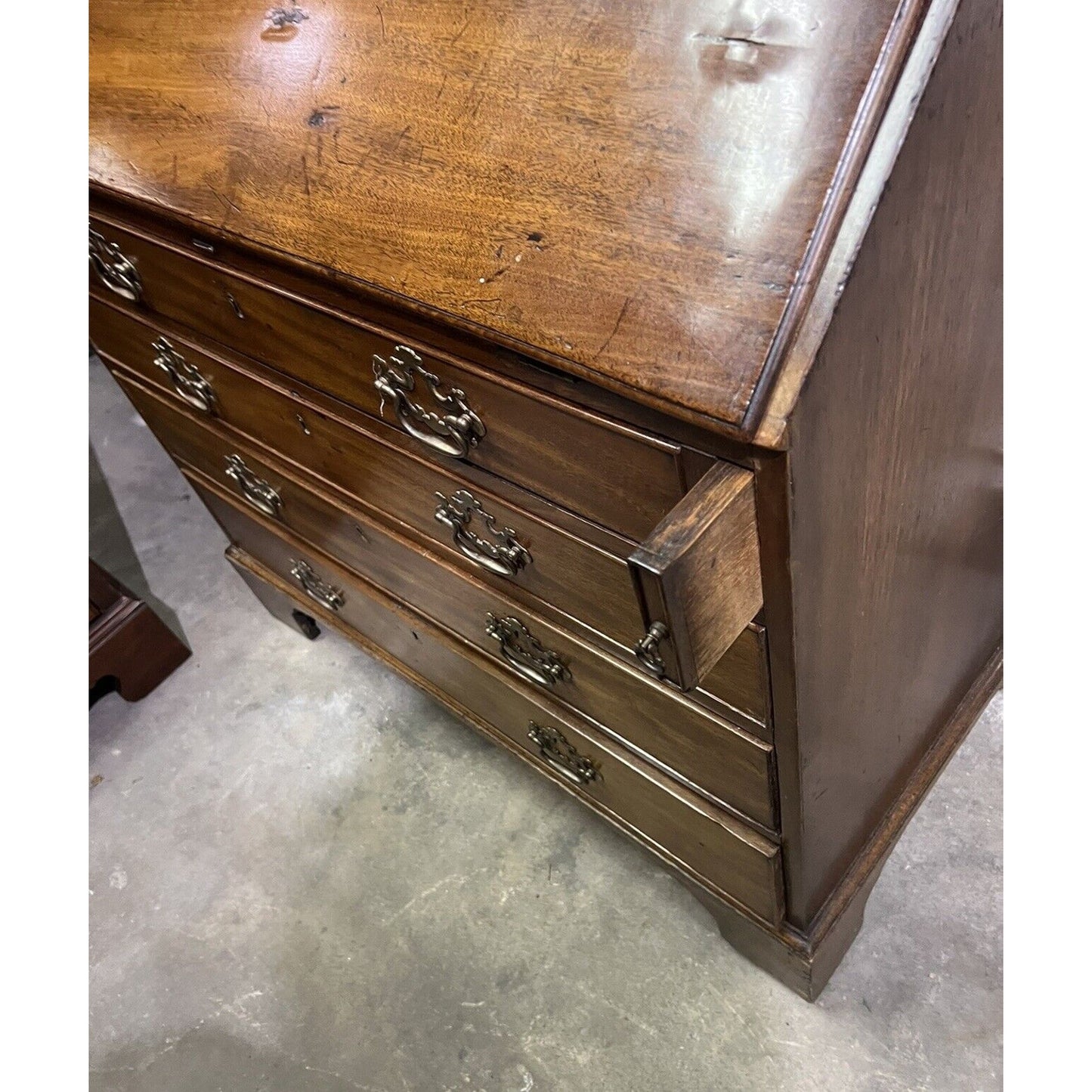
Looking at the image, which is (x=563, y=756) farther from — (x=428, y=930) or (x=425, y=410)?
(x=425, y=410)

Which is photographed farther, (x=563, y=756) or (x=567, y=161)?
(x=563, y=756)

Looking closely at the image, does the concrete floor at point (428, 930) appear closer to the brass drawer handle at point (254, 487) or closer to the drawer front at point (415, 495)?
the brass drawer handle at point (254, 487)

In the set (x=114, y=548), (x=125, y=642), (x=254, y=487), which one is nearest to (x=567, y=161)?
(x=254, y=487)

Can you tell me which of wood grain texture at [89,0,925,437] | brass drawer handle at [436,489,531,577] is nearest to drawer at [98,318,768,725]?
brass drawer handle at [436,489,531,577]

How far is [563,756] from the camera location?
1201 millimetres

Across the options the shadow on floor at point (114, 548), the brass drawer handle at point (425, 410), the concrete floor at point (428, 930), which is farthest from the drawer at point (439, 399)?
the shadow on floor at point (114, 548)

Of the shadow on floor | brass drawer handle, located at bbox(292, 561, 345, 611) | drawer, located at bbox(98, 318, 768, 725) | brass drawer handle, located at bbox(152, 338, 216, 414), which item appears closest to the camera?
drawer, located at bbox(98, 318, 768, 725)

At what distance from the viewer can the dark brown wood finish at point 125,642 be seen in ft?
5.45

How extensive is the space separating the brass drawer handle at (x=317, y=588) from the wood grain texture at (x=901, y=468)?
773mm

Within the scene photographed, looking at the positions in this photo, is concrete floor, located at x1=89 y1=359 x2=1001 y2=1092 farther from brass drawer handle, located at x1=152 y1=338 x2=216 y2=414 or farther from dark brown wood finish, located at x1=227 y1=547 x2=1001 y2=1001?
brass drawer handle, located at x1=152 y1=338 x2=216 y2=414

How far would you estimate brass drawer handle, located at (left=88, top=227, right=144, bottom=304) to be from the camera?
3.42 ft

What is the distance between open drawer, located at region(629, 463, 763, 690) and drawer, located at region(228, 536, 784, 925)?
44 cm

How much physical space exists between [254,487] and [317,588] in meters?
0.22

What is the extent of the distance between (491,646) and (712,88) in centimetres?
69
